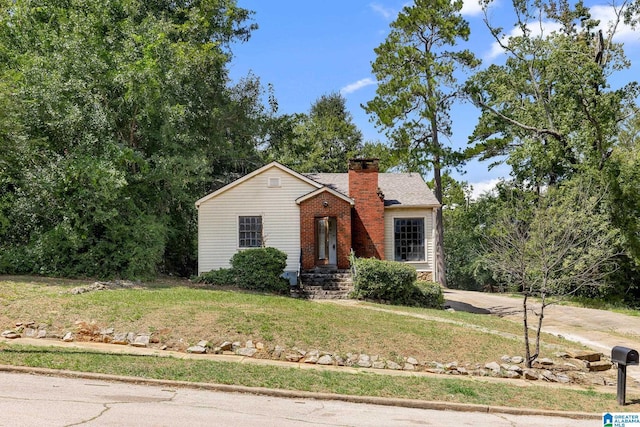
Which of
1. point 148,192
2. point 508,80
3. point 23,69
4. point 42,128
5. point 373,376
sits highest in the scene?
point 508,80

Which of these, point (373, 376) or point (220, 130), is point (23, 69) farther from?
point (373, 376)

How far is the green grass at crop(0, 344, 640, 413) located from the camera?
29.3 feet

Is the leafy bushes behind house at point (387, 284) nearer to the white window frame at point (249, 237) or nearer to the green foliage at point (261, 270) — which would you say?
the green foliage at point (261, 270)

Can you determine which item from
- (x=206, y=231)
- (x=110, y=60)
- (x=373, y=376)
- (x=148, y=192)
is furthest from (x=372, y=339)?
(x=110, y=60)

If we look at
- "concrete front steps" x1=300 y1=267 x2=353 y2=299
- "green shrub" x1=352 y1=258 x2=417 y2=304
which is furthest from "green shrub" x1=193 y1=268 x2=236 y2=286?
"green shrub" x1=352 y1=258 x2=417 y2=304

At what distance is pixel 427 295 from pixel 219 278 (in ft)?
25.8

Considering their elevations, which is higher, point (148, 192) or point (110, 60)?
point (110, 60)

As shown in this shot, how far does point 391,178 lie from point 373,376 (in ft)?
58.5

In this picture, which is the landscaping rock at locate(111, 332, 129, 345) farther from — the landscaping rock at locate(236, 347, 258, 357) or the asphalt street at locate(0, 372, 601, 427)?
the asphalt street at locate(0, 372, 601, 427)

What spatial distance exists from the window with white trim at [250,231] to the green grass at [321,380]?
12870mm

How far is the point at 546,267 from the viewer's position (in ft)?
38.0

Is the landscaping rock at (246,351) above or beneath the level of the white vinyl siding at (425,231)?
beneath

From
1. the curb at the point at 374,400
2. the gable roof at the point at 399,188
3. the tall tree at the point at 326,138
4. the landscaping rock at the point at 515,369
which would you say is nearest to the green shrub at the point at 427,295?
the gable roof at the point at 399,188

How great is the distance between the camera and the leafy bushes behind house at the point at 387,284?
1927cm
